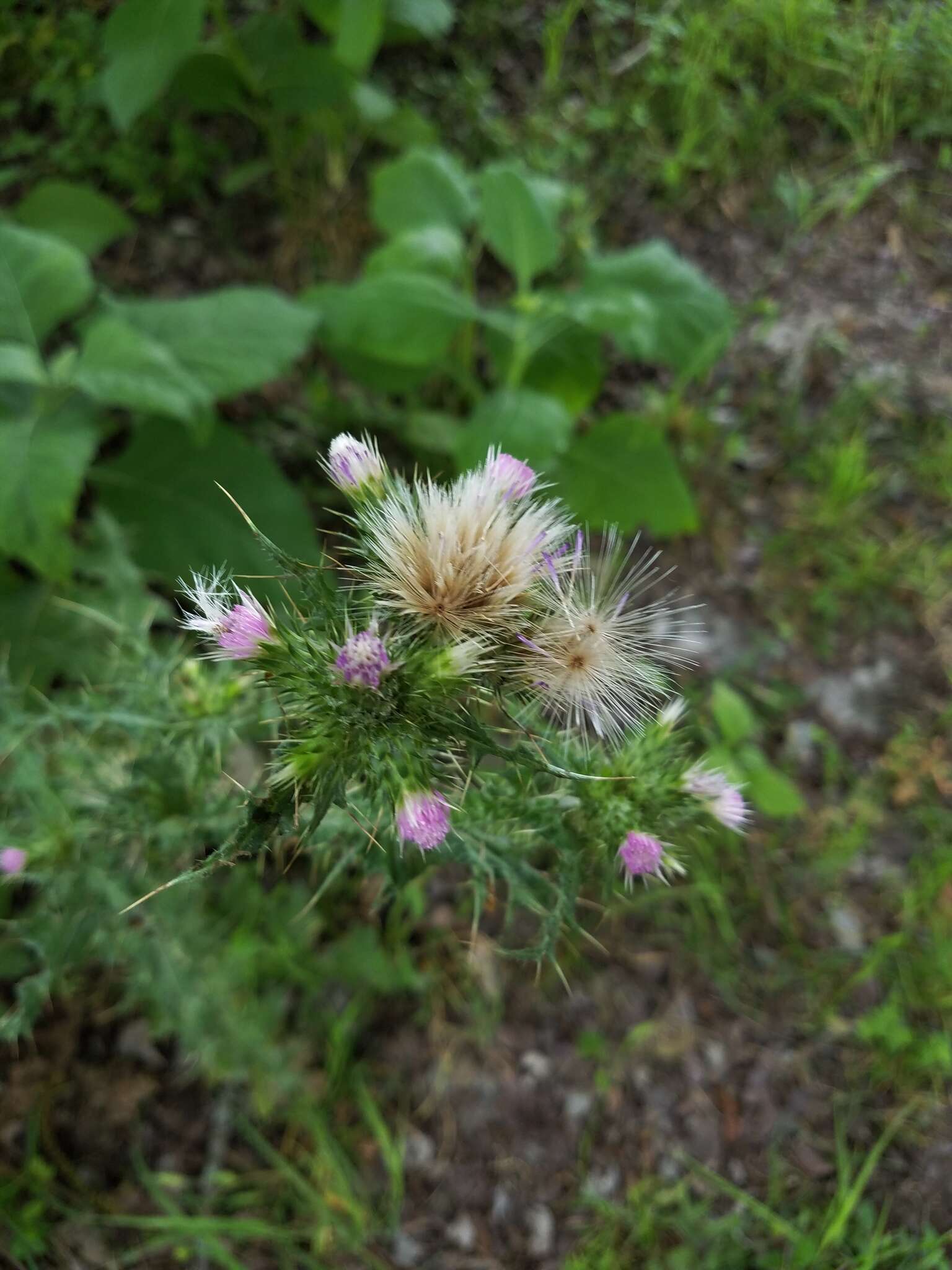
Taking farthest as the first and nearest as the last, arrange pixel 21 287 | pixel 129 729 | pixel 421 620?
1. pixel 21 287
2. pixel 129 729
3. pixel 421 620

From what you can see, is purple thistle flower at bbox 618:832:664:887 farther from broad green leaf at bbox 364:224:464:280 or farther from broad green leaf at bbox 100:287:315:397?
broad green leaf at bbox 364:224:464:280

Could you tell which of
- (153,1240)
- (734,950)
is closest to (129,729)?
(153,1240)

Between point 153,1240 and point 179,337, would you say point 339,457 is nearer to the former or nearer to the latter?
point 179,337

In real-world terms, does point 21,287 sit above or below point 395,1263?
Result: above

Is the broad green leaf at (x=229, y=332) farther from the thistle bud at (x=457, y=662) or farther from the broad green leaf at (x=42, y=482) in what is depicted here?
the thistle bud at (x=457, y=662)

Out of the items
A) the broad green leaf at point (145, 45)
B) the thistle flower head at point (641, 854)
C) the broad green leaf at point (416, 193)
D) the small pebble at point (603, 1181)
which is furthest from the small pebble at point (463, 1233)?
the broad green leaf at point (145, 45)

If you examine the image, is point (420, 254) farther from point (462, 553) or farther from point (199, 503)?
point (462, 553)
